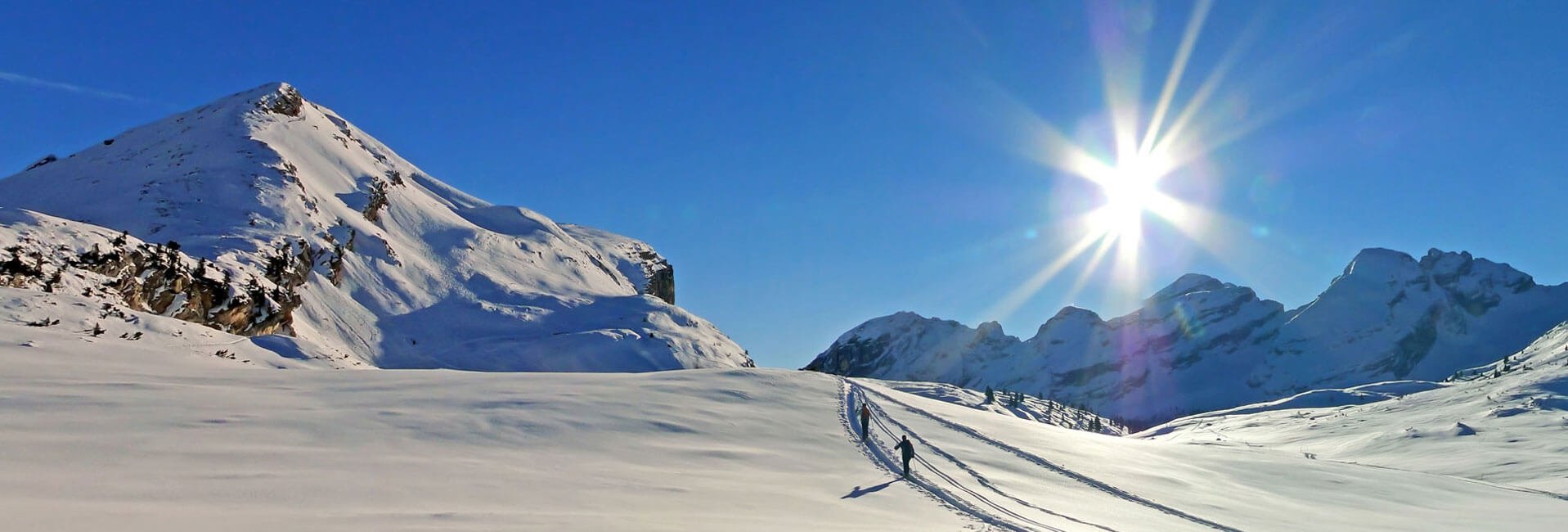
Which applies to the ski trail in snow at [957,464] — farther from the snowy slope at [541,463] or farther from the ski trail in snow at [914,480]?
the ski trail in snow at [914,480]

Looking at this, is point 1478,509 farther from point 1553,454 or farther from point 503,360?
point 503,360

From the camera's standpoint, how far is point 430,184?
10669cm

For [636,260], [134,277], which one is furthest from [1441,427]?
[134,277]

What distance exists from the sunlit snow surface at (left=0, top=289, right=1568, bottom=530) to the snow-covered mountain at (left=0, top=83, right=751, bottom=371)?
1186 centimetres

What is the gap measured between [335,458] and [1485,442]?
317 feet

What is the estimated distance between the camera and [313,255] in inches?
2416

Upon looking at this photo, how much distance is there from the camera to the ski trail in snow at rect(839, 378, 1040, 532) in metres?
15.9

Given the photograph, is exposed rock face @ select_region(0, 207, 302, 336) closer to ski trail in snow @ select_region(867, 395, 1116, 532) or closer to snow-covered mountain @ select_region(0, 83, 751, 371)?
snow-covered mountain @ select_region(0, 83, 751, 371)

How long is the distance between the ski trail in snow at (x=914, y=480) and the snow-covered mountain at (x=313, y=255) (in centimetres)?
2524

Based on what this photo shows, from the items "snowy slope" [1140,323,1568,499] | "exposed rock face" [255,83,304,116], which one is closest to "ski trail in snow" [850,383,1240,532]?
"snowy slope" [1140,323,1568,499]

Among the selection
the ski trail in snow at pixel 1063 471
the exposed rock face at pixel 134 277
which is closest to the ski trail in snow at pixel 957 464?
the ski trail in snow at pixel 1063 471

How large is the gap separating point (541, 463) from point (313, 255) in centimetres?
5447

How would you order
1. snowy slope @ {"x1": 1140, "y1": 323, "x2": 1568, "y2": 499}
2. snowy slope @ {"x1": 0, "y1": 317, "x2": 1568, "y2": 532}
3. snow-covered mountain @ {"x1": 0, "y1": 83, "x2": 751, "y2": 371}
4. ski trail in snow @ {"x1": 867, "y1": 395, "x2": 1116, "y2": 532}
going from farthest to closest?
snowy slope @ {"x1": 1140, "y1": 323, "x2": 1568, "y2": 499} < snow-covered mountain @ {"x1": 0, "y1": 83, "x2": 751, "y2": 371} < ski trail in snow @ {"x1": 867, "y1": 395, "x2": 1116, "y2": 532} < snowy slope @ {"x1": 0, "y1": 317, "x2": 1568, "y2": 532}

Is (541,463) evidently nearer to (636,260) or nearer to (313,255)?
(313,255)
